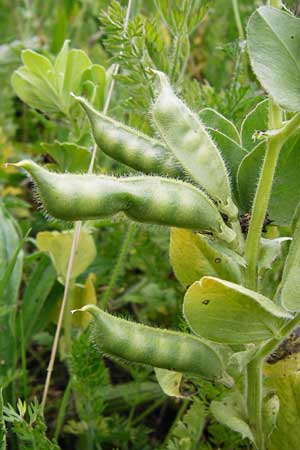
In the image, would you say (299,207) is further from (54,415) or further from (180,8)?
(54,415)

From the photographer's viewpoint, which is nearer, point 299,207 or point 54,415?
point 299,207

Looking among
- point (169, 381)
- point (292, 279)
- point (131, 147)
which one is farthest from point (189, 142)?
→ point (169, 381)

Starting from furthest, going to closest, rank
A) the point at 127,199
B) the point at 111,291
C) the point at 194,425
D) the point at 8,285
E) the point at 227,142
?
the point at 111,291
the point at 8,285
the point at 194,425
the point at 227,142
the point at 127,199

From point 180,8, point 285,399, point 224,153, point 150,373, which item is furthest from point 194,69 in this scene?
point 285,399

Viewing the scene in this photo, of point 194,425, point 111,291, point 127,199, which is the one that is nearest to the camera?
point 127,199

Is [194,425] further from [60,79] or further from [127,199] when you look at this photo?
[60,79]

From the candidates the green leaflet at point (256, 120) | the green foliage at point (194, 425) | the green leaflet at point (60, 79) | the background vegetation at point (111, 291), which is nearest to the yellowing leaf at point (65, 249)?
the background vegetation at point (111, 291)

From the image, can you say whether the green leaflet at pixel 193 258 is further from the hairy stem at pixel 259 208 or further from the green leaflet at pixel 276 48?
the green leaflet at pixel 276 48
